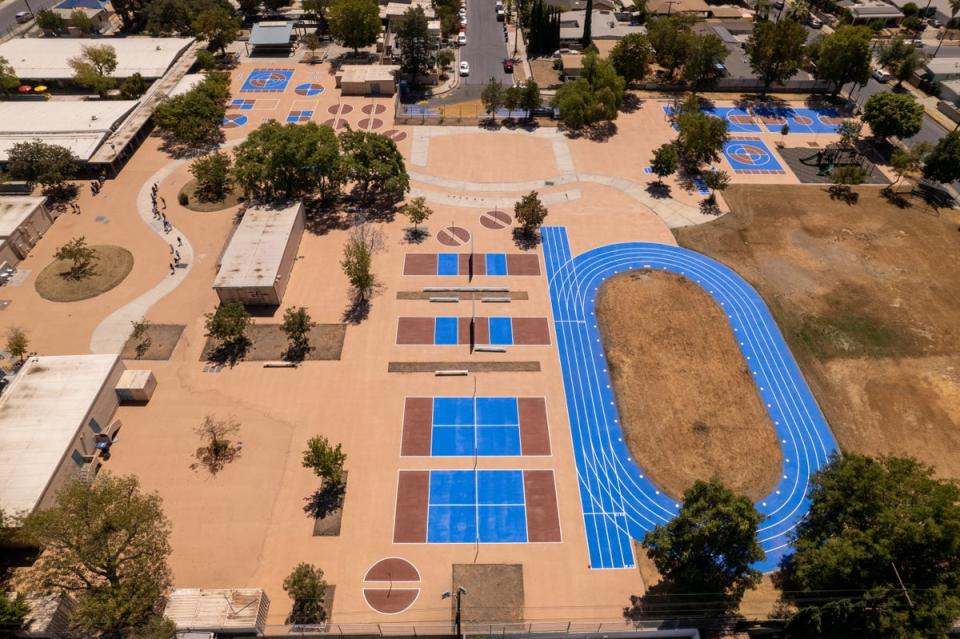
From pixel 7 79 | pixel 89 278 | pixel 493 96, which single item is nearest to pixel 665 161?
pixel 493 96

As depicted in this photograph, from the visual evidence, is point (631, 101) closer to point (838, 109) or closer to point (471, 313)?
point (838, 109)

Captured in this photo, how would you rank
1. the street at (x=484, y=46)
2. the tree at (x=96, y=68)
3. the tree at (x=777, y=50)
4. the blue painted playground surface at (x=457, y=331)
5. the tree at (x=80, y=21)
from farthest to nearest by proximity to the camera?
1. the tree at (x=80, y=21)
2. the street at (x=484, y=46)
3. the tree at (x=777, y=50)
4. the tree at (x=96, y=68)
5. the blue painted playground surface at (x=457, y=331)

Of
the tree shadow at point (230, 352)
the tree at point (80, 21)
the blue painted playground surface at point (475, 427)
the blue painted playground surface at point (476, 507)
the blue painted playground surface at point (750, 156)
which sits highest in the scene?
the tree at point (80, 21)

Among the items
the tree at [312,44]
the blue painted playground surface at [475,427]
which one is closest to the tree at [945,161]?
the blue painted playground surface at [475,427]

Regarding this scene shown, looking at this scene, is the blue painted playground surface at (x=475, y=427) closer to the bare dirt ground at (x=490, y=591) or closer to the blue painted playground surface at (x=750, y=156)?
the bare dirt ground at (x=490, y=591)

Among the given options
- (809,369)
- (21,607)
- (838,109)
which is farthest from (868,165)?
(21,607)

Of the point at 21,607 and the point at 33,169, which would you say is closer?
the point at 21,607

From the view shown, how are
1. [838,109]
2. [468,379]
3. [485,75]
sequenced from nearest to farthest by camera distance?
[468,379]
[838,109]
[485,75]

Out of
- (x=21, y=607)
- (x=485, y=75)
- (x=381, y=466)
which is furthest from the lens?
(x=485, y=75)
